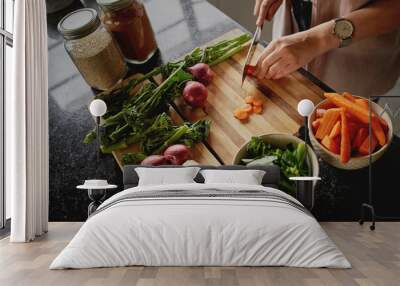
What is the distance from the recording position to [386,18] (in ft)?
20.1

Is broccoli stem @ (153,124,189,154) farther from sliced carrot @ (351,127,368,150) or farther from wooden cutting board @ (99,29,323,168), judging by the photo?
sliced carrot @ (351,127,368,150)

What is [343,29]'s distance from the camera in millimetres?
6090

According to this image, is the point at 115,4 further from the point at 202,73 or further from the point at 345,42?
the point at 345,42

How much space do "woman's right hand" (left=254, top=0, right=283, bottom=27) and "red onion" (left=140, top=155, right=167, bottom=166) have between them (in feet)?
5.92

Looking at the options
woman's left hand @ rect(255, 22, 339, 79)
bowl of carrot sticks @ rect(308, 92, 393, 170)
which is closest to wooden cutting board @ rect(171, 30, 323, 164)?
woman's left hand @ rect(255, 22, 339, 79)

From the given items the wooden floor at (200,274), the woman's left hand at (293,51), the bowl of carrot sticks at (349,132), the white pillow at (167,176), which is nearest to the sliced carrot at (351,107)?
the bowl of carrot sticks at (349,132)

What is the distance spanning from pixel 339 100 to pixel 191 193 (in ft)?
8.09

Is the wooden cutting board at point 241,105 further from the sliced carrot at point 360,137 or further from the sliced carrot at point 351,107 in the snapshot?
the sliced carrot at point 360,137

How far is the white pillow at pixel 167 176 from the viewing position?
5.65 meters

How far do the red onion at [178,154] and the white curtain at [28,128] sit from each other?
129cm

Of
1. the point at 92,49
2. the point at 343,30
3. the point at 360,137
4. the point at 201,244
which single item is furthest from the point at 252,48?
the point at 201,244

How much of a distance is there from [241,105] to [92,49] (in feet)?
5.58

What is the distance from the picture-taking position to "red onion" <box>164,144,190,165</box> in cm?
611

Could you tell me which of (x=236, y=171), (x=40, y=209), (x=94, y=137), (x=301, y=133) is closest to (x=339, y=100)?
(x=301, y=133)
